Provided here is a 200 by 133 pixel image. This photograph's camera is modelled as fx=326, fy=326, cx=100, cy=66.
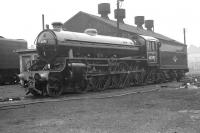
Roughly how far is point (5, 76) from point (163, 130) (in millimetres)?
19374

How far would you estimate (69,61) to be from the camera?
1473 centimetres

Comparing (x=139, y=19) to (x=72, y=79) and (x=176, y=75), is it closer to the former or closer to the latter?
(x=176, y=75)

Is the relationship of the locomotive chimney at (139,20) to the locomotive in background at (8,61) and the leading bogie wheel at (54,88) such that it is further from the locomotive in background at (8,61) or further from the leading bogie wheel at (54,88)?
the leading bogie wheel at (54,88)

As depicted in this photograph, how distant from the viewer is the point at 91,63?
16.5m

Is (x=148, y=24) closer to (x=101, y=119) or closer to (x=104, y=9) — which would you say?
(x=104, y=9)

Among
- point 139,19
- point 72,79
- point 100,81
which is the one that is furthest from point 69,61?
point 139,19

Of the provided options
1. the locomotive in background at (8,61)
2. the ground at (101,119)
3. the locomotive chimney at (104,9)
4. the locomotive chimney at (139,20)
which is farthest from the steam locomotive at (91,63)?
the locomotive chimney at (139,20)

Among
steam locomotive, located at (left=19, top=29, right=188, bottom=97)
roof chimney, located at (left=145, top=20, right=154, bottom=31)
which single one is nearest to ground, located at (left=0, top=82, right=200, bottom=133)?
steam locomotive, located at (left=19, top=29, right=188, bottom=97)

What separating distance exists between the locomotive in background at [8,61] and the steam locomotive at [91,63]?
336 inches

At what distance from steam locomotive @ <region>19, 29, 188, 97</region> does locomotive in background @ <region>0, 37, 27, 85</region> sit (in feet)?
28.0

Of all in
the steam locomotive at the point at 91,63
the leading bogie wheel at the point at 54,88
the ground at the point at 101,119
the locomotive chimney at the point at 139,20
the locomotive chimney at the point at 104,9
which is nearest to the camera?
the ground at the point at 101,119

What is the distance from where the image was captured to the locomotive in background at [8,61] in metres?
23.5

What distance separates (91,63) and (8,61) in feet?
31.9

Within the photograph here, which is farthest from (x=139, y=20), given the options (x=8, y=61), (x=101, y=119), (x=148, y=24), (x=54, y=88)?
(x=101, y=119)
